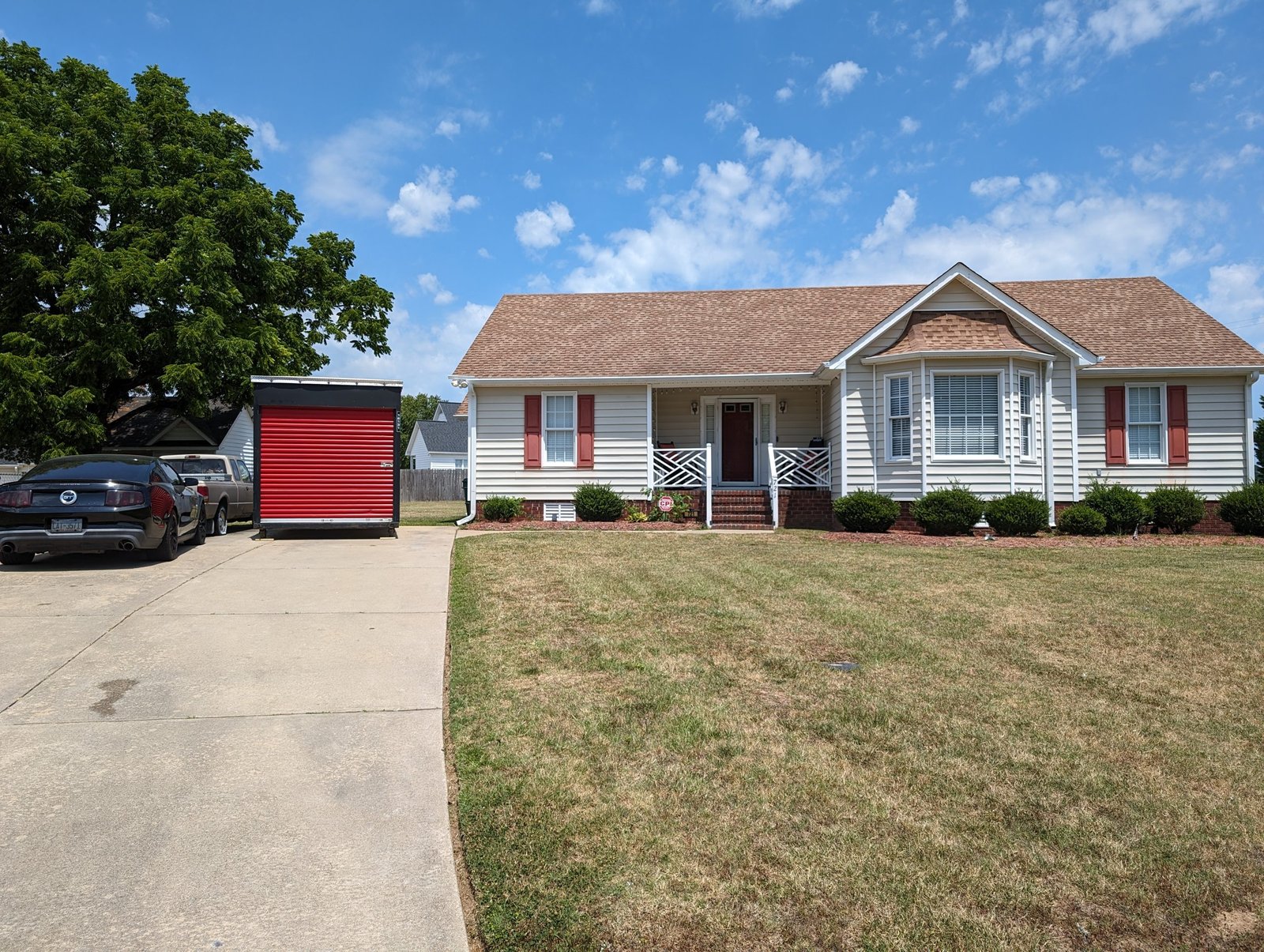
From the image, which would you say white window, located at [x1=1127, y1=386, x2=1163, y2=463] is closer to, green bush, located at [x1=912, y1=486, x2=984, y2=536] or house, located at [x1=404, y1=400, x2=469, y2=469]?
green bush, located at [x1=912, y1=486, x2=984, y2=536]

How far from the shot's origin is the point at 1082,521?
50.5 ft

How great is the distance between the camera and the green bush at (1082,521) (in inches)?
604

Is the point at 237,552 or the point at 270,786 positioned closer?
the point at 270,786

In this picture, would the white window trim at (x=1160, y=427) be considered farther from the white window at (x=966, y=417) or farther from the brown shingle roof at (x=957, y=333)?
the white window at (x=966, y=417)

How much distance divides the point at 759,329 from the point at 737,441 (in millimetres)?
2982

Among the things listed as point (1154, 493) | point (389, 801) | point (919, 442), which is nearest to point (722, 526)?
point (919, 442)

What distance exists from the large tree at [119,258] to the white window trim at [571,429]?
A: 790 centimetres

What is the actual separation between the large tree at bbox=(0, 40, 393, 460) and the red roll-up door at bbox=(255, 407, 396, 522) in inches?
283

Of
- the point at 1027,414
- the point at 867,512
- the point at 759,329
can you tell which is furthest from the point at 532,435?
the point at 1027,414

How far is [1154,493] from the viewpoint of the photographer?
16.1 metres

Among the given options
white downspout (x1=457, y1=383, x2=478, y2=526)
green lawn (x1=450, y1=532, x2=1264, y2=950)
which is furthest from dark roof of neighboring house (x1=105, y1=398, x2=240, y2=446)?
green lawn (x1=450, y1=532, x2=1264, y2=950)

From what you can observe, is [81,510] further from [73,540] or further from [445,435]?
[445,435]

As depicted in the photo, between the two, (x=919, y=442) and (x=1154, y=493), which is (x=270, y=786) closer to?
(x=919, y=442)

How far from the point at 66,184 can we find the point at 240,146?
570cm
